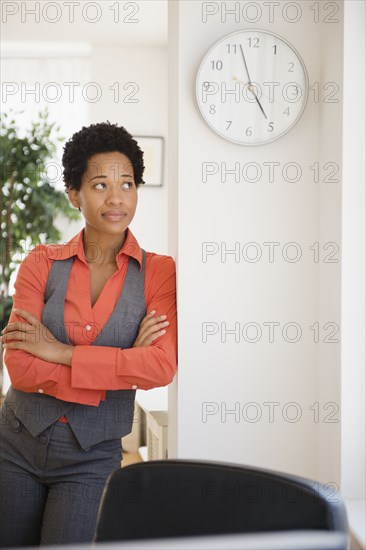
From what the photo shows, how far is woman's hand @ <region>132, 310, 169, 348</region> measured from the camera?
7.41 feet

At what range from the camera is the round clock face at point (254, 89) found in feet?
7.89

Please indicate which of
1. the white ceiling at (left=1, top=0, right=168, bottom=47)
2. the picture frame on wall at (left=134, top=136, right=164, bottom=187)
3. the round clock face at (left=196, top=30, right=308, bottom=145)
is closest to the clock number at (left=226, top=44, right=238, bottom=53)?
the round clock face at (left=196, top=30, right=308, bottom=145)

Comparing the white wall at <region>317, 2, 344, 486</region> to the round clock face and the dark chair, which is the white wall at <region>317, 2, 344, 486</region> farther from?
the dark chair

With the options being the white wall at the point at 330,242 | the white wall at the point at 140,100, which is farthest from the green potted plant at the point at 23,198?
the white wall at the point at 330,242

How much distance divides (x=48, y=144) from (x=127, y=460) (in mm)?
2277

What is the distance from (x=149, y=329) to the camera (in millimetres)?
2271

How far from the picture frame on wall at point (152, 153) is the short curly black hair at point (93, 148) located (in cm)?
288

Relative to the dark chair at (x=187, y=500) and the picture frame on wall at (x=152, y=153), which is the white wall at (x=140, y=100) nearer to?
the picture frame on wall at (x=152, y=153)

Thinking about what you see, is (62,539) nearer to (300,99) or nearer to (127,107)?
(300,99)

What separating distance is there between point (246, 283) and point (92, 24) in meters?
3.05

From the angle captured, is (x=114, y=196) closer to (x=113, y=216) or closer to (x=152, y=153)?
(x=113, y=216)

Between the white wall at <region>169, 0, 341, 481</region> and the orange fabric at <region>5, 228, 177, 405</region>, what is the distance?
95 mm

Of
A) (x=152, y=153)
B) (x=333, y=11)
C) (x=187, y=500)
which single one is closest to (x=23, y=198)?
(x=152, y=153)

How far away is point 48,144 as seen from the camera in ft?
17.3
